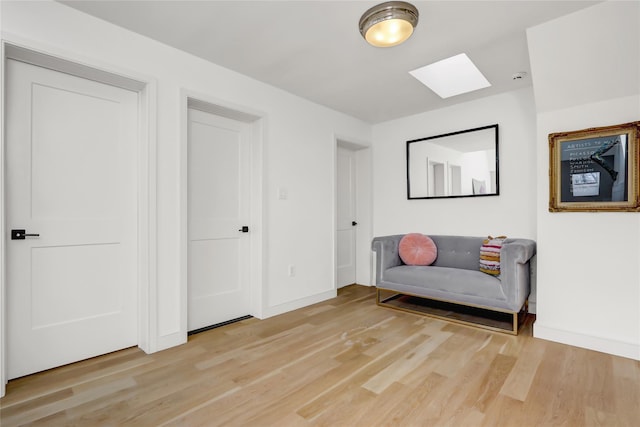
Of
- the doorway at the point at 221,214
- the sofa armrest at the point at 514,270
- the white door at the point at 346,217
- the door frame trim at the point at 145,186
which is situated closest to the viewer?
the door frame trim at the point at 145,186

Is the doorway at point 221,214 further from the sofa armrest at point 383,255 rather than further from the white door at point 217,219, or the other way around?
the sofa armrest at point 383,255

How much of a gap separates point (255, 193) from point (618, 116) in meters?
3.13

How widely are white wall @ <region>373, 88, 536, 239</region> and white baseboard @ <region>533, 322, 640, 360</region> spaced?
3.53 feet

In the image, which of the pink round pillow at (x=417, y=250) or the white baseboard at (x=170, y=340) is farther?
the pink round pillow at (x=417, y=250)

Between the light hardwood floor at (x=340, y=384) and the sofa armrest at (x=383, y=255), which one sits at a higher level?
the sofa armrest at (x=383, y=255)

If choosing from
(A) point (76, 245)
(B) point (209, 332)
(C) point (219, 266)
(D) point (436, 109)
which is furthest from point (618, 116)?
(A) point (76, 245)

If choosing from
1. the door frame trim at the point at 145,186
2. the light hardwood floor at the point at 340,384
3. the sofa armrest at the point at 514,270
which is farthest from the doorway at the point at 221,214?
the sofa armrest at the point at 514,270

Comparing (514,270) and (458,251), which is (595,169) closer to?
(514,270)

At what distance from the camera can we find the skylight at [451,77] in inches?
121

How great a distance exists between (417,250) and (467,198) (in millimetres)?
887

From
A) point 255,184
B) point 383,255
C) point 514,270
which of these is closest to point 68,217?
point 255,184

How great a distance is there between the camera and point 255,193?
10.8ft

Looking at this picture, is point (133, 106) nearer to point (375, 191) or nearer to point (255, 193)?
point (255, 193)

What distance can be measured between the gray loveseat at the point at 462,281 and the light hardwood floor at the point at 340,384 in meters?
0.32
